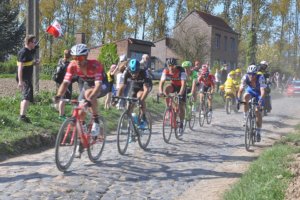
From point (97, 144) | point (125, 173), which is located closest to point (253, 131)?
point (97, 144)

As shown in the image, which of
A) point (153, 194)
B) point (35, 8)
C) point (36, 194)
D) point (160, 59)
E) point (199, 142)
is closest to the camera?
point (36, 194)

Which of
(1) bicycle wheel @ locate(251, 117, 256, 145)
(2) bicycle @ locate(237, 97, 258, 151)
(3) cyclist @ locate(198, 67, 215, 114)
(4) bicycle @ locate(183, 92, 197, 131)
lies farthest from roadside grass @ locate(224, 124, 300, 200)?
(3) cyclist @ locate(198, 67, 215, 114)

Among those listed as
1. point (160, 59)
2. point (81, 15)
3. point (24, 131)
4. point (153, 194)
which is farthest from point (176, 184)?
point (81, 15)

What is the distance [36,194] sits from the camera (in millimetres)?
6355

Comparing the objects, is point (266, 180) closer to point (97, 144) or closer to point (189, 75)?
point (97, 144)

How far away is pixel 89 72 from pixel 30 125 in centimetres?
Result: 342

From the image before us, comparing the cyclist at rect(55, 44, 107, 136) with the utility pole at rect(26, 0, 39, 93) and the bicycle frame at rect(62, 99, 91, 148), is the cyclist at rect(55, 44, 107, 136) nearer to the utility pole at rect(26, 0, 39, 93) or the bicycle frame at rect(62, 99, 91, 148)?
the bicycle frame at rect(62, 99, 91, 148)

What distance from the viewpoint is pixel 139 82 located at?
9945 millimetres

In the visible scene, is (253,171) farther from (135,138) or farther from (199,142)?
(199,142)

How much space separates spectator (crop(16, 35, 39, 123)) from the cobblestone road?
5.33 ft

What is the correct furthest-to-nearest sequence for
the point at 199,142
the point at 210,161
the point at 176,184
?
1. the point at 199,142
2. the point at 210,161
3. the point at 176,184

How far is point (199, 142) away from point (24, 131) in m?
4.15

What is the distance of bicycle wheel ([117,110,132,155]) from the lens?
928cm

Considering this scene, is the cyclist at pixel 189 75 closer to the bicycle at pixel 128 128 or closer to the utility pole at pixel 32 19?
the bicycle at pixel 128 128
